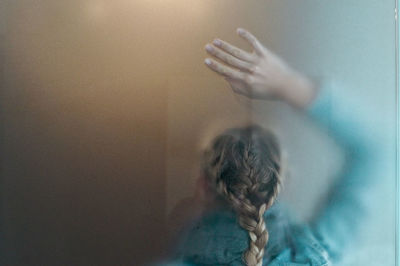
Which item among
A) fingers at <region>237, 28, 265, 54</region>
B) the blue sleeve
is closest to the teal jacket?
the blue sleeve

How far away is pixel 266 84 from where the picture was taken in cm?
127

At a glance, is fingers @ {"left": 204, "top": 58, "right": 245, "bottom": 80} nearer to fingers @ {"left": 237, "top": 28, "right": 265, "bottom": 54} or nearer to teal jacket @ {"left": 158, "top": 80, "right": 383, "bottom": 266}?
fingers @ {"left": 237, "top": 28, "right": 265, "bottom": 54}

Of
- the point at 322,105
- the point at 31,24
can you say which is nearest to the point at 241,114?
the point at 322,105

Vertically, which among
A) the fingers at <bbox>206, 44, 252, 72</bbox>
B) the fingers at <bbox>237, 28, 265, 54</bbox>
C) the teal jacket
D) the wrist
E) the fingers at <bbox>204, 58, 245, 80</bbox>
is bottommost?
the teal jacket

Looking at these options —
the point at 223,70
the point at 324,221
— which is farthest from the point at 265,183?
the point at 223,70

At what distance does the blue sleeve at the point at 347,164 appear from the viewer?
127 centimetres

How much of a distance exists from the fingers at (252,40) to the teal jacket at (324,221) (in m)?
0.21

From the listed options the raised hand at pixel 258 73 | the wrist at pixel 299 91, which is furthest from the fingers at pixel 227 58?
the wrist at pixel 299 91

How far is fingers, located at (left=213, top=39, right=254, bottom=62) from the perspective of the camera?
48.5 inches

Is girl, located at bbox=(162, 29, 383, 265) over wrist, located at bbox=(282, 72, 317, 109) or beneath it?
beneath

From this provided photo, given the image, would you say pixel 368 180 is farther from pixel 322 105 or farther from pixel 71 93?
pixel 71 93

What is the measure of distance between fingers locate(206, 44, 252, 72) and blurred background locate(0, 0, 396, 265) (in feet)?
0.08

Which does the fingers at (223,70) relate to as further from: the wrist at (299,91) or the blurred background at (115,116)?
the wrist at (299,91)

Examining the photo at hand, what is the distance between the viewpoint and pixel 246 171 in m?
1.24
